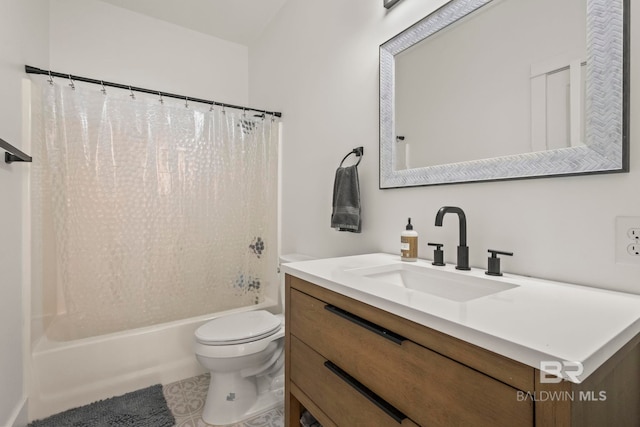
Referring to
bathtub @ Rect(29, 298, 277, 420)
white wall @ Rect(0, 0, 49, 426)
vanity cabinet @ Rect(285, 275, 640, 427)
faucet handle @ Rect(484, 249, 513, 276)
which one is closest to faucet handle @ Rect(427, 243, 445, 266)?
faucet handle @ Rect(484, 249, 513, 276)

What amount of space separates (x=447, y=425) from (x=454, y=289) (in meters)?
0.47

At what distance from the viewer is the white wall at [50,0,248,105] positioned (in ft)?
6.91

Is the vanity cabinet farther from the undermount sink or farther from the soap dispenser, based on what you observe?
the soap dispenser

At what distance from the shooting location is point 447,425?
0.60 metres

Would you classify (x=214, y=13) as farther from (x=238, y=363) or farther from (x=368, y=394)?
(x=368, y=394)

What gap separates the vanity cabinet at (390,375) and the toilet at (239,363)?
0.41m

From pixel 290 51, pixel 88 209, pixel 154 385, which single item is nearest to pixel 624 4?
pixel 290 51

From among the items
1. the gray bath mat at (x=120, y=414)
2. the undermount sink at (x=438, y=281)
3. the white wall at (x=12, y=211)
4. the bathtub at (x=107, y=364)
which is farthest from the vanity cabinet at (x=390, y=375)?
the white wall at (x=12, y=211)

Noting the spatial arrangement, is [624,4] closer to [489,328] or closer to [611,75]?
[611,75]

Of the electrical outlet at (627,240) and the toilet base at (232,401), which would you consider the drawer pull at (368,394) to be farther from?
the toilet base at (232,401)

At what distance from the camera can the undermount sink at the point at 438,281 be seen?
0.92m

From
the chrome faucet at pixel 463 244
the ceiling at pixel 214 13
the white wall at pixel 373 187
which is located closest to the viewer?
the white wall at pixel 373 187

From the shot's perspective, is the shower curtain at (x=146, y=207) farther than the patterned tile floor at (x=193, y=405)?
Yes

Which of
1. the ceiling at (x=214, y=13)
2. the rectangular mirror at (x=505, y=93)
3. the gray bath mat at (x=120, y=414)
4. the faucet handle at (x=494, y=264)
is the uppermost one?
the ceiling at (x=214, y=13)
